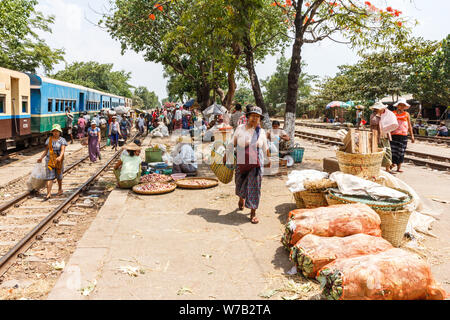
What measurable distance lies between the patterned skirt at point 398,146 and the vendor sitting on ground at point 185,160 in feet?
18.1

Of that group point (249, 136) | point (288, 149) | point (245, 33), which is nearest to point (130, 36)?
point (245, 33)

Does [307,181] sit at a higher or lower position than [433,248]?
higher

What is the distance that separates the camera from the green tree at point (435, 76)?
2323 centimetres

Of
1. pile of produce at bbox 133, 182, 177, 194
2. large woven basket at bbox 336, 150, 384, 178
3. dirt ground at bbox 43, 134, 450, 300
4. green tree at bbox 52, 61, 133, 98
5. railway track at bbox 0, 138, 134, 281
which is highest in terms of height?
green tree at bbox 52, 61, 133, 98

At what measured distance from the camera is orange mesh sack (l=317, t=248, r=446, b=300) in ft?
10.2

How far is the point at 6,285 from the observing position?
4.32m

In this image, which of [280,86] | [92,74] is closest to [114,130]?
[280,86]

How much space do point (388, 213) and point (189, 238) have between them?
276 cm

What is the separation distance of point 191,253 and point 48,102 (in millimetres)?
15522

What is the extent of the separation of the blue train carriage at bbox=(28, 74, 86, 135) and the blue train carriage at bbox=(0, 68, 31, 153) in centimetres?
108

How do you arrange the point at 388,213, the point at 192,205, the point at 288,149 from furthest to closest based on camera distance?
the point at 288,149 → the point at 192,205 → the point at 388,213

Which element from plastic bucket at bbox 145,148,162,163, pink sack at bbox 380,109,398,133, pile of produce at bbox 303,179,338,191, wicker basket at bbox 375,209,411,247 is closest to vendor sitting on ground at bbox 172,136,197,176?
plastic bucket at bbox 145,148,162,163

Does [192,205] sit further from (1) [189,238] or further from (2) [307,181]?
(2) [307,181]

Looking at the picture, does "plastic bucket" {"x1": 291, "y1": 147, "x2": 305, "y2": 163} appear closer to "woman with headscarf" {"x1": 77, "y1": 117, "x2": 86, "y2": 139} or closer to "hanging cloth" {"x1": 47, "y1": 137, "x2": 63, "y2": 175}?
"hanging cloth" {"x1": 47, "y1": 137, "x2": 63, "y2": 175}
